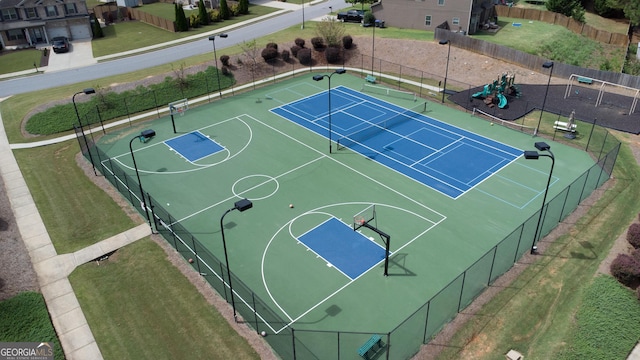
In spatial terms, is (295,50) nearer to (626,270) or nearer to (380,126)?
(380,126)

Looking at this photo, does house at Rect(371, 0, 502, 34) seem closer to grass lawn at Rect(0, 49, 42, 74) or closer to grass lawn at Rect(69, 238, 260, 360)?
grass lawn at Rect(0, 49, 42, 74)

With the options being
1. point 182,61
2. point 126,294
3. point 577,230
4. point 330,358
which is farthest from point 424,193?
point 182,61

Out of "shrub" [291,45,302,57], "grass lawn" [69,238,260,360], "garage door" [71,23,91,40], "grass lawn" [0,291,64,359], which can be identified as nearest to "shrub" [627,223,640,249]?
"grass lawn" [69,238,260,360]

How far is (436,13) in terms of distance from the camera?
58.8 meters

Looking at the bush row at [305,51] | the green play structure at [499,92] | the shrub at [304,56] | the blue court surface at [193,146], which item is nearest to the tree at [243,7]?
the bush row at [305,51]

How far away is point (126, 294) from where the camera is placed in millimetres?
23484

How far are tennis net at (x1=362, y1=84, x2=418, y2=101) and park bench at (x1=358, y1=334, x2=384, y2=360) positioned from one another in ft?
97.2

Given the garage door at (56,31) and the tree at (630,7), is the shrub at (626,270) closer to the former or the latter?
the tree at (630,7)

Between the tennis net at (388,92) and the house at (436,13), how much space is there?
57.1 ft

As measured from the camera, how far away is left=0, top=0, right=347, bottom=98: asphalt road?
50156 millimetres

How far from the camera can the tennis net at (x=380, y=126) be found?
37.2 metres

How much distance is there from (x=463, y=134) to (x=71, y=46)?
54385 millimetres

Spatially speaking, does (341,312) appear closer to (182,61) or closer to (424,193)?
(424,193)

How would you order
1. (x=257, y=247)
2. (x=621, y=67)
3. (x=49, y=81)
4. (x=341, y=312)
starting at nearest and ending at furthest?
1. (x=341, y=312)
2. (x=257, y=247)
3. (x=49, y=81)
4. (x=621, y=67)
